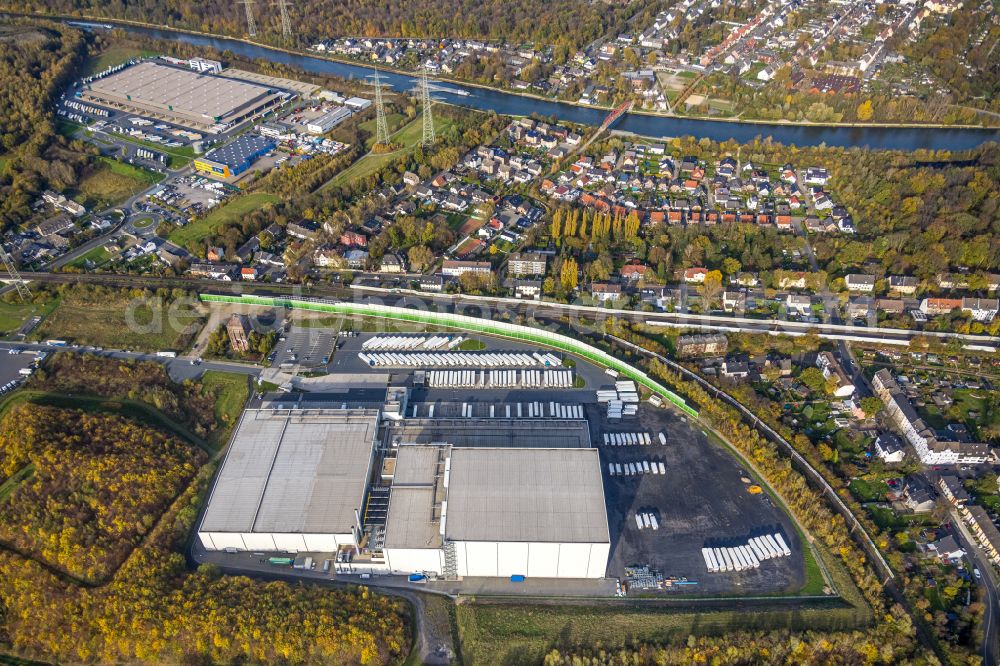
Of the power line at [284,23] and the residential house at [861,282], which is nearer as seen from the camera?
the residential house at [861,282]

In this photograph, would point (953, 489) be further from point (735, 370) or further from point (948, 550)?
point (735, 370)

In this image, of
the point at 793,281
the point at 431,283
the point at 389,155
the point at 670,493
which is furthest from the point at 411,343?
the point at 389,155

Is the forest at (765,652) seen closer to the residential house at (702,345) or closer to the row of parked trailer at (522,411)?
the row of parked trailer at (522,411)

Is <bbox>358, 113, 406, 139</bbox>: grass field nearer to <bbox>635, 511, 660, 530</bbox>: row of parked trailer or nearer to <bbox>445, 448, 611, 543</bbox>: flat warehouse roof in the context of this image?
<bbox>445, 448, 611, 543</bbox>: flat warehouse roof

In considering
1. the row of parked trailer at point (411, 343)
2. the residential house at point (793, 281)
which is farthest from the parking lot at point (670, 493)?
the residential house at point (793, 281)

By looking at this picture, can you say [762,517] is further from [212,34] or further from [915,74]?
[212,34]

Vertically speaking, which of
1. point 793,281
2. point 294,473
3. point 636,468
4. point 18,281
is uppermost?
point 793,281
